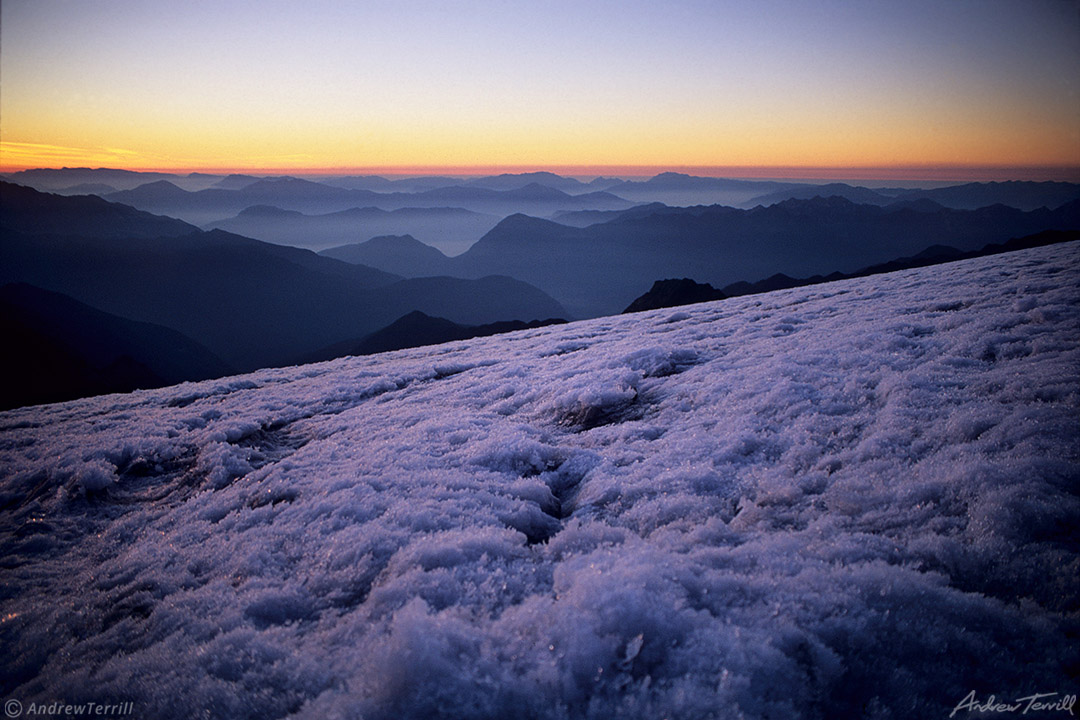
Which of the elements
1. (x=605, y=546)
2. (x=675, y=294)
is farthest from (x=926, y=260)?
(x=605, y=546)

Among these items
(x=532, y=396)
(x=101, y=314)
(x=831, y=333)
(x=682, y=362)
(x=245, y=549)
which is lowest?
(x=101, y=314)

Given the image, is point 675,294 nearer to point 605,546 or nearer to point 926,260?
point 926,260

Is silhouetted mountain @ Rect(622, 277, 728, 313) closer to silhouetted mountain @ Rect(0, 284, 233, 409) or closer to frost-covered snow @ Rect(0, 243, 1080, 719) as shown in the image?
frost-covered snow @ Rect(0, 243, 1080, 719)

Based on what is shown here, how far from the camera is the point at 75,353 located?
12688cm

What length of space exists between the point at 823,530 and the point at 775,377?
4.38m

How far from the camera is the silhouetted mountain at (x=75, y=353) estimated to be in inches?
4286

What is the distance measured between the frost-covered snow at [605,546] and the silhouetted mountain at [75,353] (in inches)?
3094

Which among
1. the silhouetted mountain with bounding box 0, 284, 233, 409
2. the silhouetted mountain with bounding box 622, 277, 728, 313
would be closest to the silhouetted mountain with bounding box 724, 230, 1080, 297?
the silhouetted mountain with bounding box 622, 277, 728, 313

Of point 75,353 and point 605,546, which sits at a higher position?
point 605,546

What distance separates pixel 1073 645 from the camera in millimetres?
3023

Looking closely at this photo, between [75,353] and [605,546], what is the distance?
597 feet

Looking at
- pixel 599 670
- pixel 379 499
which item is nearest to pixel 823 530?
pixel 599 670

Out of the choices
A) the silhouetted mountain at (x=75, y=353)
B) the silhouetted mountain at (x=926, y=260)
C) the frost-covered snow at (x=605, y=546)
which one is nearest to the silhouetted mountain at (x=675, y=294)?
the silhouetted mountain at (x=926, y=260)

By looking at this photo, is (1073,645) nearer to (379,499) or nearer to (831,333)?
(379,499)
